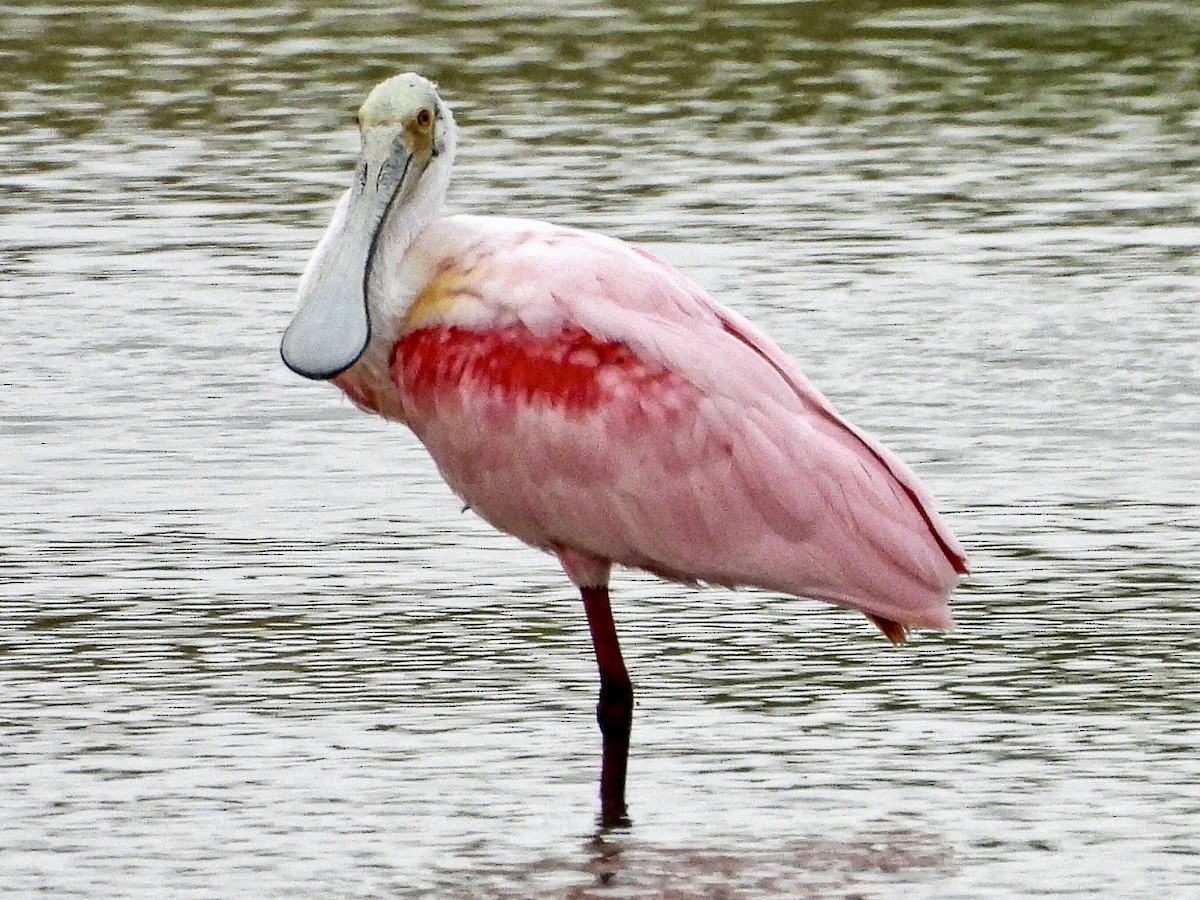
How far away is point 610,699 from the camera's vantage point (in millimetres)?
6309

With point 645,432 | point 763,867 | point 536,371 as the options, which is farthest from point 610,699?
point 763,867

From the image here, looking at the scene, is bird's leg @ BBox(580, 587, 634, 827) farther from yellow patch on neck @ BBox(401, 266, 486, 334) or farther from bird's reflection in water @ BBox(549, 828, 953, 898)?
yellow patch on neck @ BBox(401, 266, 486, 334)

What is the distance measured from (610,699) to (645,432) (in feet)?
1.68

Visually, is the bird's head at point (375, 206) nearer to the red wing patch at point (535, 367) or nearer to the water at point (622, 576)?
the red wing patch at point (535, 367)

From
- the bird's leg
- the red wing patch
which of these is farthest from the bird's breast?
the bird's leg

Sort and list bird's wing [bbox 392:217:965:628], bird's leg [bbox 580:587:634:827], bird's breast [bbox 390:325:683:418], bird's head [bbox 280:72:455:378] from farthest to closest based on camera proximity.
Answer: bird's head [bbox 280:72:455:378] < bird's breast [bbox 390:325:683:418] < bird's wing [bbox 392:217:965:628] < bird's leg [bbox 580:587:634:827]

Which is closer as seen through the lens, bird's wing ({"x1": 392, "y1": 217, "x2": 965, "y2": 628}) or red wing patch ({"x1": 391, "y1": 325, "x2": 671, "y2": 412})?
bird's wing ({"x1": 392, "y1": 217, "x2": 965, "y2": 628})

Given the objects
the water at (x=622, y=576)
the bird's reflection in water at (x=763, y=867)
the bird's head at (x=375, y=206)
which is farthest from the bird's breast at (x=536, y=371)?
the bird's reflection in water at (x=763, y=867)

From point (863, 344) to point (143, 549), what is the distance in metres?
2.97

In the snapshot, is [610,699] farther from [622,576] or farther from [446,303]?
[622,576]

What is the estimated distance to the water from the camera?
18.9ft

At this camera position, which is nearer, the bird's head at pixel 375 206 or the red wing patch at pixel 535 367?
the red wing patch at pixel 535 367

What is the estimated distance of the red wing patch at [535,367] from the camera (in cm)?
643

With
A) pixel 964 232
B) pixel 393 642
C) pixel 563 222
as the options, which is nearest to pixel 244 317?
pixel 563 222
